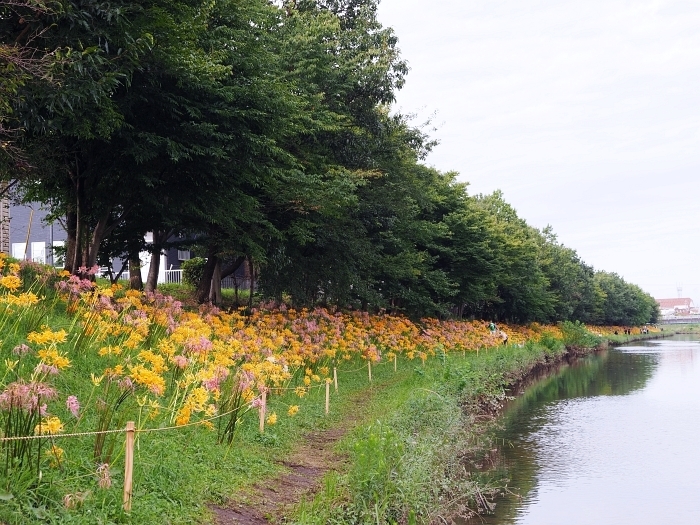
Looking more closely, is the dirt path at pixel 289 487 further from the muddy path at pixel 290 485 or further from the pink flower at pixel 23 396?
the pink flower at pixel 23 396

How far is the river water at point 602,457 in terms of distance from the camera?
11.9 meters

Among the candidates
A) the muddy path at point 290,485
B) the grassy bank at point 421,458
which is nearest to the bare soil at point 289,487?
the muddy path at point 290,485

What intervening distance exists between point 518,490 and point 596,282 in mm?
86551

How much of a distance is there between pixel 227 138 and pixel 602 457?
419 inches

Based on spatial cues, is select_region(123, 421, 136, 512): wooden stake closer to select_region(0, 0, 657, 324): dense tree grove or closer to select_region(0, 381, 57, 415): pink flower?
select_region(0, 381, 57, 415): pink flower

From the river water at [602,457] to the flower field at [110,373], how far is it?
14.4 ft

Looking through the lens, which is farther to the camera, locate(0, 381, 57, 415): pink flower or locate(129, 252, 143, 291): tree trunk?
locate(129, 252, 143, 291): tree trunk

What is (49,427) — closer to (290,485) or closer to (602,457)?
(290,485)

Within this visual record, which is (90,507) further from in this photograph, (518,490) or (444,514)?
(518,490)

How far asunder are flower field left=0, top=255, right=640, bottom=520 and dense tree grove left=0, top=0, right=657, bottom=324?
8.00ft

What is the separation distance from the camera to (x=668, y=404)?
81.7 ft

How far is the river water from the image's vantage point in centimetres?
1188

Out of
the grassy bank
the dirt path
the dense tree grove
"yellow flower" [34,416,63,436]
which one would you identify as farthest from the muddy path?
the dense tree grove

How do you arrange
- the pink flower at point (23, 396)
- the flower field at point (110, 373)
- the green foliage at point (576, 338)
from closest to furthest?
1. the pink flower at point (23, 396)
2. the flower field at point (110, 373)
3. the green foliage at point (576, 338)
